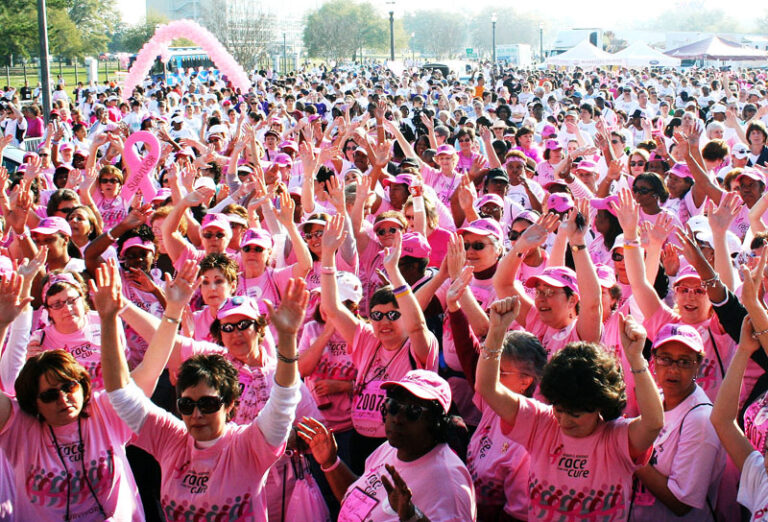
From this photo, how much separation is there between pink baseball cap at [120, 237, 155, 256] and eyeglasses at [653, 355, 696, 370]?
11.2ft

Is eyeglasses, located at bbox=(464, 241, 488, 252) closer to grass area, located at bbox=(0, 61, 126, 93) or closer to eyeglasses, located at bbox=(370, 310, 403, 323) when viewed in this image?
eyeglasses, located at bbox=(370, 310, 403, 323)

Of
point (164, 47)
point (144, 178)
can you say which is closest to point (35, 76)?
point (164, 47)

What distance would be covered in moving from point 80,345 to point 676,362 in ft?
9.56

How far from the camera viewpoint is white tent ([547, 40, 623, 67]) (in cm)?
3959

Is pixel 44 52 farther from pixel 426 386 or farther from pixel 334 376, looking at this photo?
pixel 426 386

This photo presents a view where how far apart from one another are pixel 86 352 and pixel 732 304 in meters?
3.23

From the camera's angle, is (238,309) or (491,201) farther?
(491,201)

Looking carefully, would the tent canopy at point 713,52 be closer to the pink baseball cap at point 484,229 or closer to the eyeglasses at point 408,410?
the pink baseball cap at point 484,229

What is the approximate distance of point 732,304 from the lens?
4016mm

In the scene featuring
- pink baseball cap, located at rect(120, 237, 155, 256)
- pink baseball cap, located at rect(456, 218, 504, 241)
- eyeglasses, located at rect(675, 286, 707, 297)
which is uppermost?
pink baseball cap, located at rect(456, 218, 504, 241)

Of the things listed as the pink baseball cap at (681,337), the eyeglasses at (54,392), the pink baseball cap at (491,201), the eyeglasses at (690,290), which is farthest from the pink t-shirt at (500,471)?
the pink baseball cap at (491,201)

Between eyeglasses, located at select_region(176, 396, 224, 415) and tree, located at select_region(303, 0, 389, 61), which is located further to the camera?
tree, located at select_region(303, 0, 389, 61)

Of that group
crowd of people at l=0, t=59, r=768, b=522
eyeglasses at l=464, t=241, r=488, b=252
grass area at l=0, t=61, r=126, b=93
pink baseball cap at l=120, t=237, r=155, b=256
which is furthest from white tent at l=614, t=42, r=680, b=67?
pink baseball cap at l=120, t=237, r=155, b=256

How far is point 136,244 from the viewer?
18.2ft
